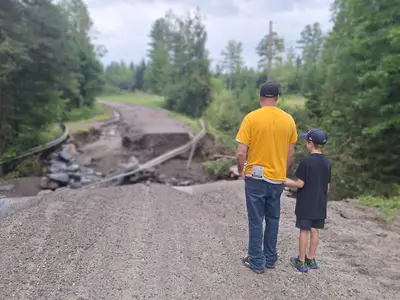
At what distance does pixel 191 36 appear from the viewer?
39.2 metres

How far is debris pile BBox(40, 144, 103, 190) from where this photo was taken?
13.0 metres

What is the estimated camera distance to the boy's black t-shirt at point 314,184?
4.42m

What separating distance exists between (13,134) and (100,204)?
29.8 feet

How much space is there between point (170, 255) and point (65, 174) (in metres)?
9.80

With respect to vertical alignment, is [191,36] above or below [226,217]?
above

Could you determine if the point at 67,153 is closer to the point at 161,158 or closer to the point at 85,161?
the point at 85,161

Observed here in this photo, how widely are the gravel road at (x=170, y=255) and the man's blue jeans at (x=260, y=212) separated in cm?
27

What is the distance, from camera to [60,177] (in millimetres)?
13227

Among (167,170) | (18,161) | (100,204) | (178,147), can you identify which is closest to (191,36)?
(178,147)

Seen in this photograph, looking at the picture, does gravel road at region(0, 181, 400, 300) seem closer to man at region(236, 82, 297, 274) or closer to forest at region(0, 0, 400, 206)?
man at region(236, 82, 297, 274)

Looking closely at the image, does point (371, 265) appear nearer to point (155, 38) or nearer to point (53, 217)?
point (53, 217)

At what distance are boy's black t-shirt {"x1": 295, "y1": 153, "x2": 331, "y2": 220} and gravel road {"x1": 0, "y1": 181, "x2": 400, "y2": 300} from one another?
830 mm

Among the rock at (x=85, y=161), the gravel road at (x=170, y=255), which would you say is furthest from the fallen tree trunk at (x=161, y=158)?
the gravel road at (x=170, y=255)

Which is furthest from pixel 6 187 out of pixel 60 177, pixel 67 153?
pixel 67 153
